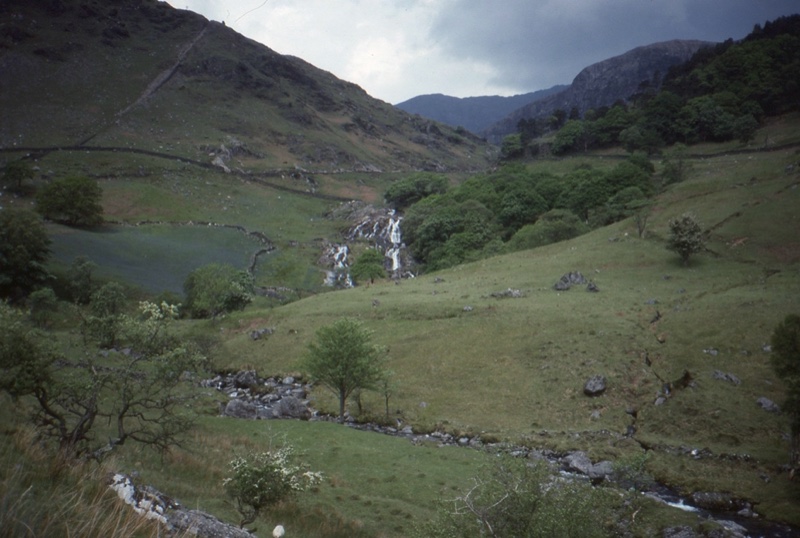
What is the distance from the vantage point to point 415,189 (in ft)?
495

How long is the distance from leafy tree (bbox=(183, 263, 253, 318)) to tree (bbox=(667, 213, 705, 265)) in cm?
5903

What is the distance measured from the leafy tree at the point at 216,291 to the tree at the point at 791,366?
59456mm

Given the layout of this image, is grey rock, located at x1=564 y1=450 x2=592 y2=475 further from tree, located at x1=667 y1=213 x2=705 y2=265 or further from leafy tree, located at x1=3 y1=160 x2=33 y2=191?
leafy tree, located at x1=3 y1=160 x2=33 y2=191

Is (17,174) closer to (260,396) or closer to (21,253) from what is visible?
(21,253)

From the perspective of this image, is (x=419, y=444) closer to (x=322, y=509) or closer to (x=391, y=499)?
(x=391, y=499)

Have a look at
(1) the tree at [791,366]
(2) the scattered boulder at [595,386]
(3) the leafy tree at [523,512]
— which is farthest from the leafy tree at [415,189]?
(3) the leafy tree at [523,512]

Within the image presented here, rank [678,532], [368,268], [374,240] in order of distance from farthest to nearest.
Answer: [374,240]
[368,268]
[678,532]

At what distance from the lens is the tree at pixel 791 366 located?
25.1 meters

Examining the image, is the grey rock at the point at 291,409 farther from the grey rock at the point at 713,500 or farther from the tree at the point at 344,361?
Result: the grey rock at the point at 713,500

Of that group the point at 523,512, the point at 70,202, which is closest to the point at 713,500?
the point at 523,512

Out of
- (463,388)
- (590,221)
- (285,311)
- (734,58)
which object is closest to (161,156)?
(285,311)

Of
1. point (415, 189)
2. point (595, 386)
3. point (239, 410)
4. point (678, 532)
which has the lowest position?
point (239, 410)

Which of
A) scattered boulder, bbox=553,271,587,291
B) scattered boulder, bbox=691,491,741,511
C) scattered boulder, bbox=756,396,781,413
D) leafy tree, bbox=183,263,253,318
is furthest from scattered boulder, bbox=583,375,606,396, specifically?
leafy tree, bbox=183,263,253,318

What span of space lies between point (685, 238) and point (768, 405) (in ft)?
96.1
